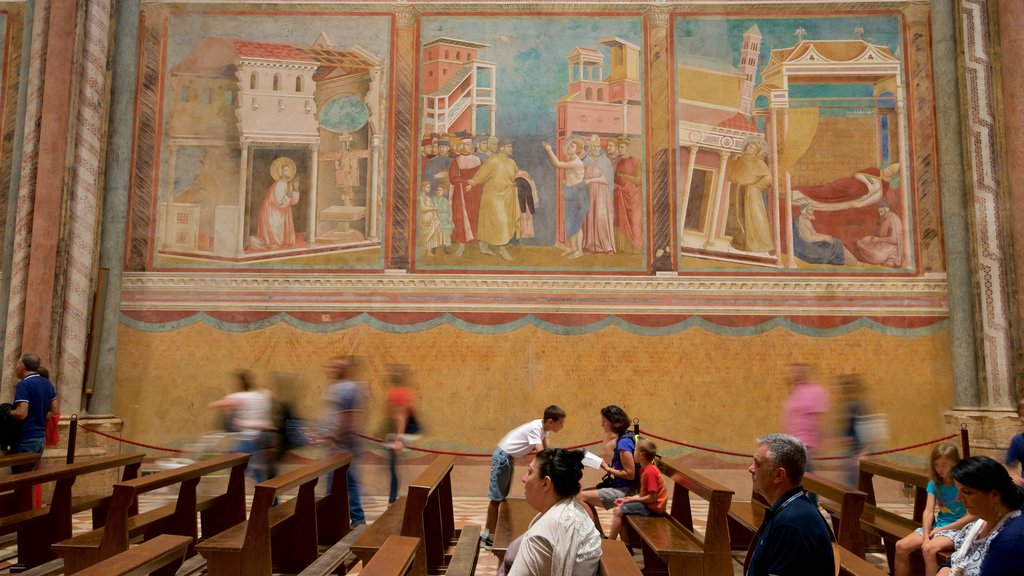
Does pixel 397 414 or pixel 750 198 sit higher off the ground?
pixel 750 198

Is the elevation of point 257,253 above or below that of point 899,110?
below

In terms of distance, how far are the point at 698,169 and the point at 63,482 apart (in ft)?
25.5

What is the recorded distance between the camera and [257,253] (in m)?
10.2

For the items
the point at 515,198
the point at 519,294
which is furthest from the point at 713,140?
the point at 519,294

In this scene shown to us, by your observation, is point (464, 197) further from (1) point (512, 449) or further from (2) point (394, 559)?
(2) point (394, 559)

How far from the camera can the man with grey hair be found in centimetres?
266

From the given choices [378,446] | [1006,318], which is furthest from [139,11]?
[1006,318]

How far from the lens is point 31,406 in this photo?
6.95 meters

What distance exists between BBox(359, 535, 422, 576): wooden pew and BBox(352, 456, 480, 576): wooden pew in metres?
0.19

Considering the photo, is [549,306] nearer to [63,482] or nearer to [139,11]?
[63,482]

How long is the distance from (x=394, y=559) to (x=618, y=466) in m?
2.92

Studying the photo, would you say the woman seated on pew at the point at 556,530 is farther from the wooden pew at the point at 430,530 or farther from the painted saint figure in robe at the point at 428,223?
the painted saint figure in robe at the point at 428,223

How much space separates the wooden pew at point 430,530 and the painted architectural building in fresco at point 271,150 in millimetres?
4712

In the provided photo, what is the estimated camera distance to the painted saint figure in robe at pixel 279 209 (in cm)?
1019
